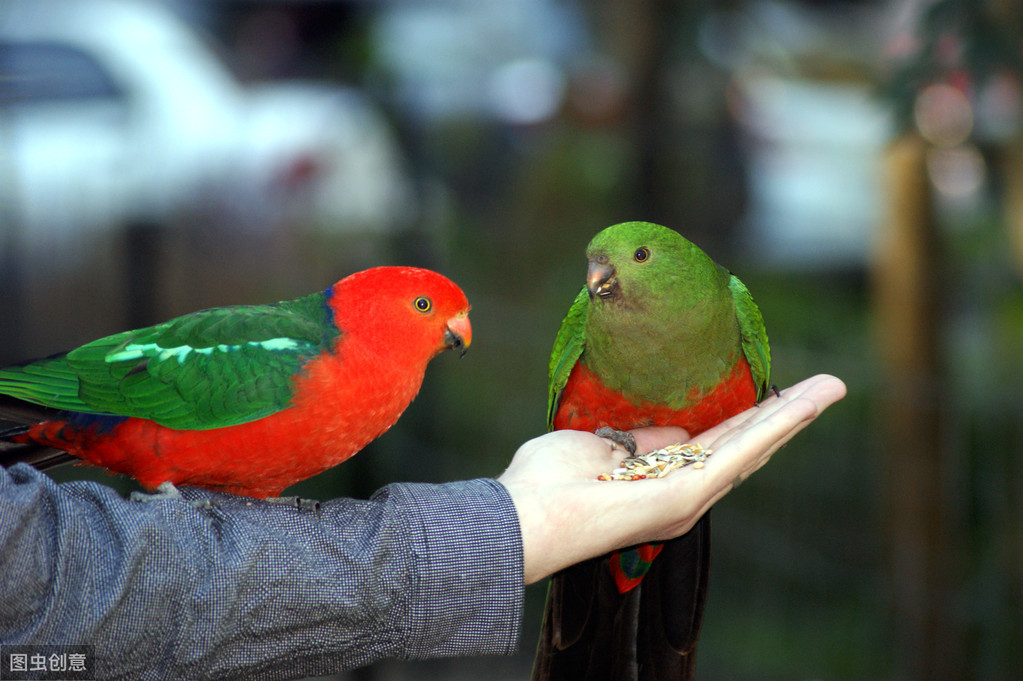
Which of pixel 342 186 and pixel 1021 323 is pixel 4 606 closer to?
pixel 1021 323

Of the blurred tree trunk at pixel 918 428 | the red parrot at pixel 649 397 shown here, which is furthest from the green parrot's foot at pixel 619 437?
the blurred tree trunk at pixel 918 428

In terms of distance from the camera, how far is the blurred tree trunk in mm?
3584

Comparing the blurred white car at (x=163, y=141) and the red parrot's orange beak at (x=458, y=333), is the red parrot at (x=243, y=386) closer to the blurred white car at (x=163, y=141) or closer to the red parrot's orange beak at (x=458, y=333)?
the red parrot's orange beak at (x=458, y=333)

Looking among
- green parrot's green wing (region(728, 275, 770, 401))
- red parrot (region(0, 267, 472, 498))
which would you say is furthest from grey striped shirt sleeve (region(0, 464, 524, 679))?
green parrot's green wing (region(728, 275, 770, 401))

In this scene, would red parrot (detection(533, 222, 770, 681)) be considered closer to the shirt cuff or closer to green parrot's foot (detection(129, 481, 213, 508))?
the shirt cuff

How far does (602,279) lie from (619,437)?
1.38 feet

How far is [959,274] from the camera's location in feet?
14.3

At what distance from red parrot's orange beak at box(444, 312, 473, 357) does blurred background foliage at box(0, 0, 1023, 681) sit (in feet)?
6.91

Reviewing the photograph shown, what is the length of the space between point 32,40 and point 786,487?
6.11 m

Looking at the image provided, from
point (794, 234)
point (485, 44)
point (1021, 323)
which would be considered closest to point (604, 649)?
point (1021, 323)

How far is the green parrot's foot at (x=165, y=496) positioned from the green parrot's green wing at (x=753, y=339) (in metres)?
1.41

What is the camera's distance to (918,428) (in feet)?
11.8

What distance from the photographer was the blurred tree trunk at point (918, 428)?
3.58 meters

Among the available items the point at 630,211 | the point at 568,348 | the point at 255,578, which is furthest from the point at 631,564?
the point at 630,211
